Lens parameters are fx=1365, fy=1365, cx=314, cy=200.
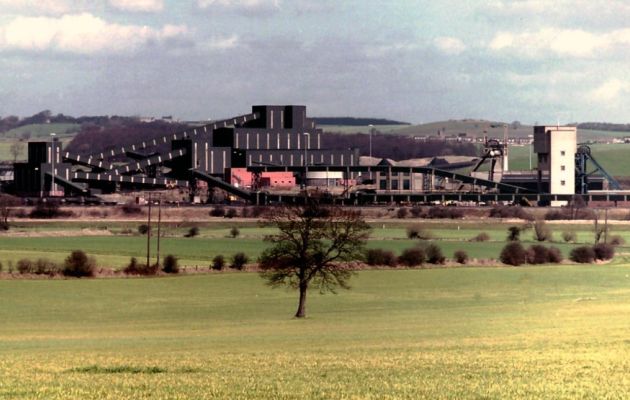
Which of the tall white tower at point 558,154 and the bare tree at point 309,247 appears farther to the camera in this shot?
the tall white tower at point 558,154

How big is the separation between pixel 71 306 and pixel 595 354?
28680 millimetres

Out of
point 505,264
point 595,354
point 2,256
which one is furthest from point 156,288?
point 595,354

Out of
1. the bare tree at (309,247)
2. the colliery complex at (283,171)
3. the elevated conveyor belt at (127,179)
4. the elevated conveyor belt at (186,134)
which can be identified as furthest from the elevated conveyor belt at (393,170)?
the bare tree at (309,247)

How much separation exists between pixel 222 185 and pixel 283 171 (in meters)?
12.2

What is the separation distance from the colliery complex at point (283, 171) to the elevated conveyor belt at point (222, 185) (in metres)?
0.16

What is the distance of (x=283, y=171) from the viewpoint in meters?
164

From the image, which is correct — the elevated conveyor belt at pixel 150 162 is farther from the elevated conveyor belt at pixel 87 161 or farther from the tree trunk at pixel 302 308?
the tree trunk at pixel 302 308

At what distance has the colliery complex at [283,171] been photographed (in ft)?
491

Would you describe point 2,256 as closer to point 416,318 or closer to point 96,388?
point 416,318

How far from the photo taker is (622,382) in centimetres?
2116

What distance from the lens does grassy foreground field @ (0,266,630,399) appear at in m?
20.7

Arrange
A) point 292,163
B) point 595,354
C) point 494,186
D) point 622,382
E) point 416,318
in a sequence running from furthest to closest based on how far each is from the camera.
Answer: point 292,163
point 494,186
point 416,318
point 595,354
point 622,382

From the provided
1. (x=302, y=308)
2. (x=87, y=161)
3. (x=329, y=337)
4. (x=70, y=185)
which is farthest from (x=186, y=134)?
(x=329, y=337)

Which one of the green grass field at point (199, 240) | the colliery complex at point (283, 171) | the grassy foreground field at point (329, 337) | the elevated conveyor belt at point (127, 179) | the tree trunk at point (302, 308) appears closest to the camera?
the grassy foreground field at point (329, 337)
